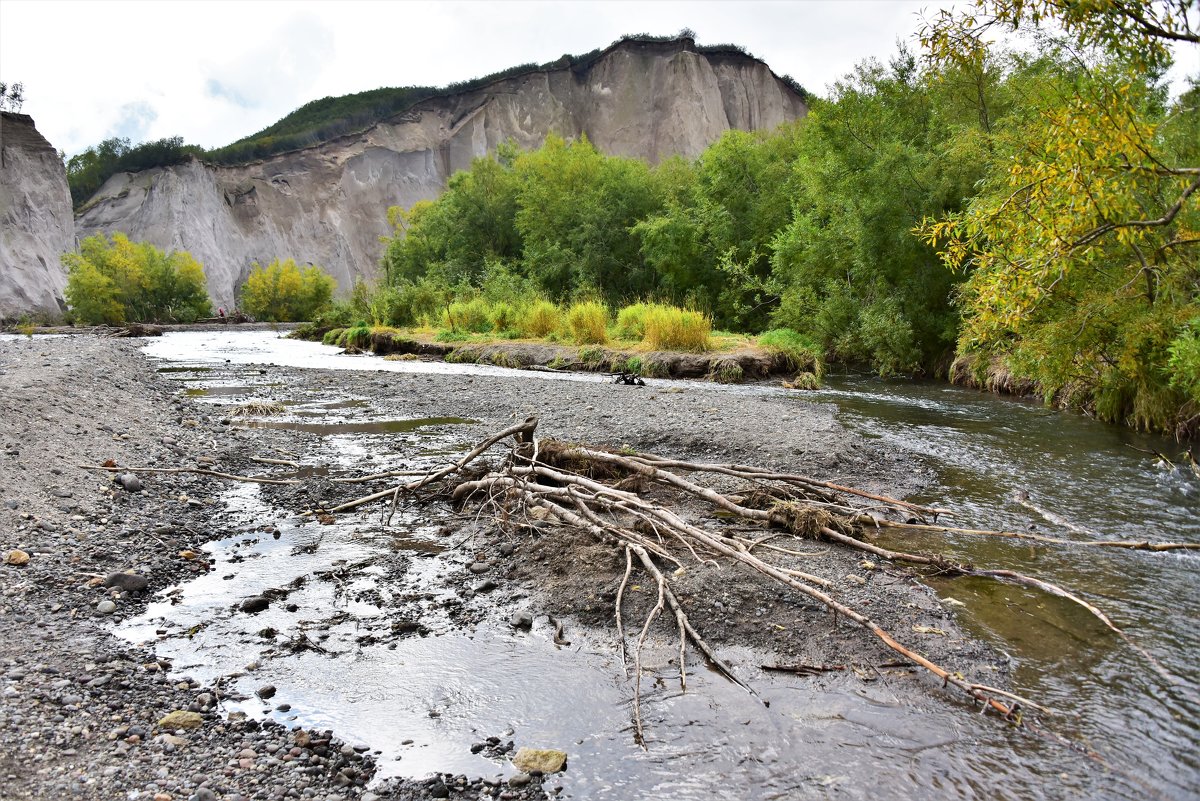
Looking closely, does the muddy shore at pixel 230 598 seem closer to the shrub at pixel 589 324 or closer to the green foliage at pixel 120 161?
the shrub at pixel 589 324

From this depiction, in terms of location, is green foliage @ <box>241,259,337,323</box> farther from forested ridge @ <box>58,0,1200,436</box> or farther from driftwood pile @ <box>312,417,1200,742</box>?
driftwood pile @ <box>312,417,1200,742</box>

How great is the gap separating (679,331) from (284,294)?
171ft

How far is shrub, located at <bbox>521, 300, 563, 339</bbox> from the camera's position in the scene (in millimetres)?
24312

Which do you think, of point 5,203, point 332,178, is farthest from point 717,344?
point 332,178

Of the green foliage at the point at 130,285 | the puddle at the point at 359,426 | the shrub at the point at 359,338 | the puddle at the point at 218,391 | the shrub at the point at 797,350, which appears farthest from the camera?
the green foliage at the point at 130,285

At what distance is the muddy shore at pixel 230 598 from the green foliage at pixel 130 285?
45.3 metres

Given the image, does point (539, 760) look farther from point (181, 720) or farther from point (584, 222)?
point (584, 222)

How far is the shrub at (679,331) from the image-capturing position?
19.9 m

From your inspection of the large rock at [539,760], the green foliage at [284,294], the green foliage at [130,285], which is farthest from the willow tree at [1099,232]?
the green foliage at [284,294]

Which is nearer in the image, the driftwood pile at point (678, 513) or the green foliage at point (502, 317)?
the driftwood pile at point (678, 513)

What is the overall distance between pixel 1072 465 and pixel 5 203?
65.3 m

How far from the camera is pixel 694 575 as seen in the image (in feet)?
15.8

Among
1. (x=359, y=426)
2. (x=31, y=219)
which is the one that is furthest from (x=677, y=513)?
(x=31, y=219)

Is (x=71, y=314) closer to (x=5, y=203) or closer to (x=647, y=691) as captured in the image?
(x=5, y=203)
